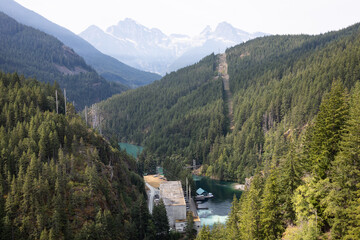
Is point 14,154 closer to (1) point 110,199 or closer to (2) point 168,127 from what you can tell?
(1) point 110,199

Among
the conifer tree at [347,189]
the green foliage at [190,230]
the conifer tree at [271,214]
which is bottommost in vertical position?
the green foliage at [190,230]

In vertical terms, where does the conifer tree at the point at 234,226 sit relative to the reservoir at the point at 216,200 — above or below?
above

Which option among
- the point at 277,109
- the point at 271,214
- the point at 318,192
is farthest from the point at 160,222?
the point at 277,109

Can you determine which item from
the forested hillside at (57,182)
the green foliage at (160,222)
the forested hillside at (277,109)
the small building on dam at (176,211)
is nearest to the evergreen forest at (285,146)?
the forested hillside at (277,109)

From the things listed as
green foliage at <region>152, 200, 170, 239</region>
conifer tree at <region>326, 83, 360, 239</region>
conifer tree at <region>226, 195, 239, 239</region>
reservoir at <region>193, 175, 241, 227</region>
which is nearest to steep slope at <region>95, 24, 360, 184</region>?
reservoir at <region>193, 175, 241, 227</region>

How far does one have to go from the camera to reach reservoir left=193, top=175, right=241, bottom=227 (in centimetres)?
8269

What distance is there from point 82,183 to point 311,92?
319 feet

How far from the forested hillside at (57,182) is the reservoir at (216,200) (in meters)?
21.0

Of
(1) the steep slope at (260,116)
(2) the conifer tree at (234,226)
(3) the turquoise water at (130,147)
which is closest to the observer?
(2) the conifer tree at (234,226)

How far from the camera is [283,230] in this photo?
135 ft

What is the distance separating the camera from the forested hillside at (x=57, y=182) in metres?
50.1

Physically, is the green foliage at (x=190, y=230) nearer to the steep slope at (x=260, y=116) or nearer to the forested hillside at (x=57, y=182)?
the forested hillside at (x=57, y=182)

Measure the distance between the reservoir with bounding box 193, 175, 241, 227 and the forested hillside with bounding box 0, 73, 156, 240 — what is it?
2102 cm

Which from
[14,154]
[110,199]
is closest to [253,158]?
[110,199]
